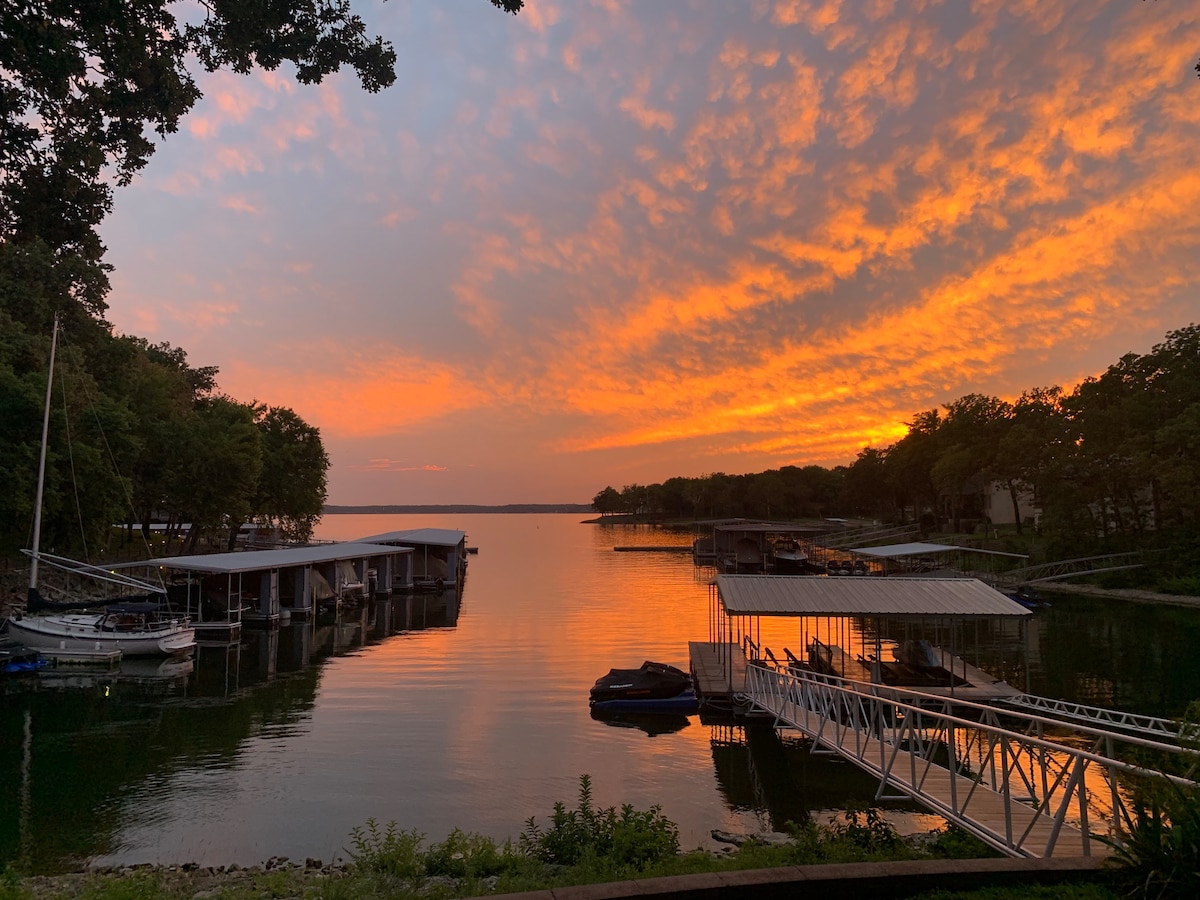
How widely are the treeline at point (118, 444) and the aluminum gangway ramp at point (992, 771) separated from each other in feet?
52.1

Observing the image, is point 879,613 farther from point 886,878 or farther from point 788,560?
point 788,560

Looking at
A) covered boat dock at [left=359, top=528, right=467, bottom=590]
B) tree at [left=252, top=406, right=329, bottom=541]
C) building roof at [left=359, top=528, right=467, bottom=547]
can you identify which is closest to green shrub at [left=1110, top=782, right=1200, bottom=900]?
covered boat dock at [left=359, top=528, right=467, bottom=590]

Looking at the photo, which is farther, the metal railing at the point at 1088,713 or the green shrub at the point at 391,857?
the metal railing at the point at 1088,713

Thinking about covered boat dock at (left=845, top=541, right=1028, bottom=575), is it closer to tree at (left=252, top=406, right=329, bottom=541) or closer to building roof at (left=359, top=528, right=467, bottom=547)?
building roof at (left=359, top=528, right=467, bottom=547)

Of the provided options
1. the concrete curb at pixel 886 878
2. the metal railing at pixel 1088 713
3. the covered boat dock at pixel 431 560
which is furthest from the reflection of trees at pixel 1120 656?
the covered boat dock at pixel 431 560

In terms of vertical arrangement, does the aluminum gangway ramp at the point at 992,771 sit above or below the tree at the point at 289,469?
below

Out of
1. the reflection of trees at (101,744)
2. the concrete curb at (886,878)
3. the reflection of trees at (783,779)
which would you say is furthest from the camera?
the reflection of trees at (783,779)

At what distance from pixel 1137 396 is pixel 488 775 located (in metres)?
57.5

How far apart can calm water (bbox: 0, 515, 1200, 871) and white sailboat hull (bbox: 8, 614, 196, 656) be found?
1.31 meters

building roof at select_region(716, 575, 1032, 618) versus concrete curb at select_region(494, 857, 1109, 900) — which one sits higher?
building roof at select_region(716, 575, 1032, 618)

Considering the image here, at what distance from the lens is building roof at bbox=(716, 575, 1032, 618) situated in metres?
23.2

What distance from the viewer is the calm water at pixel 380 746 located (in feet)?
51.0

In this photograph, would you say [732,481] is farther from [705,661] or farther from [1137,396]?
[705,661]

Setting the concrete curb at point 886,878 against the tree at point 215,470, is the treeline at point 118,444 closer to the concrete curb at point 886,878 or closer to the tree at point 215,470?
the tree at point 215,470
